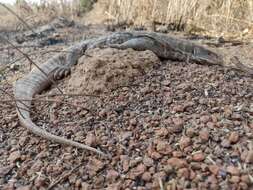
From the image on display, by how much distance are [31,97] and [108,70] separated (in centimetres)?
61

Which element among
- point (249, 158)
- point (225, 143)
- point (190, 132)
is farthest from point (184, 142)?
point (249, 158)

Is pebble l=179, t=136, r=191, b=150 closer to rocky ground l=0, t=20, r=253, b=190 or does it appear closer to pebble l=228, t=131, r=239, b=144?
rocky ground l=0, t=20, r=253, b=190

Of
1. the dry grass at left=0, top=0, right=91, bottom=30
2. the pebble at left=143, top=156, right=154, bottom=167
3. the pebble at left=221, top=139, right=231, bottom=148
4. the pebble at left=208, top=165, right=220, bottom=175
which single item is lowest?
the dry grass at left=0, top=0, right=91, bottom=30

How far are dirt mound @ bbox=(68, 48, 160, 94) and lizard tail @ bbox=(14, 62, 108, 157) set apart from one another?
28cm

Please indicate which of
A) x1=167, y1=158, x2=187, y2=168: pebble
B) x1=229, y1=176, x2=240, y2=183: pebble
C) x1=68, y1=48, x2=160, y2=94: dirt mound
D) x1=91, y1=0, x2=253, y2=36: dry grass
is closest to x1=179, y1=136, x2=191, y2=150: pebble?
x1=167, y1=158, x2=187, y2=168: pebble

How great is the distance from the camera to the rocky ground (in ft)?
5.94

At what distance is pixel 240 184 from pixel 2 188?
1121 millimetres

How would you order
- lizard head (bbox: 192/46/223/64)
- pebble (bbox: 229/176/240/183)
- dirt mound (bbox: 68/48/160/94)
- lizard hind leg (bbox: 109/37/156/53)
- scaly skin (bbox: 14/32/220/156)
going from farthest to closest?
1. lizard head (bbox: 192/46/223/64)
2. lizard hind leg (bbox: 109/37/156/53)
3. scaly skin (bbox: 14/32/220/156)
4. dirt mound (bbox: 68/48/160/94)
5. pebble (bbox: 229/176/240/183)

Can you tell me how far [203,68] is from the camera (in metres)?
3.15

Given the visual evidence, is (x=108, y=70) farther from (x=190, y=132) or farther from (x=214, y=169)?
(x=214, y=169)

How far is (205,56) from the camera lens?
3.68 m

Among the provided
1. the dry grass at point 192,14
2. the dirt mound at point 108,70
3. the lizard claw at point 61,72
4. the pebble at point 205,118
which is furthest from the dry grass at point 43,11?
the pebble at point 205,118

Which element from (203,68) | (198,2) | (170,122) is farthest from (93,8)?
(170,122)

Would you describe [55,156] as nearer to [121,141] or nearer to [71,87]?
[121,141]
